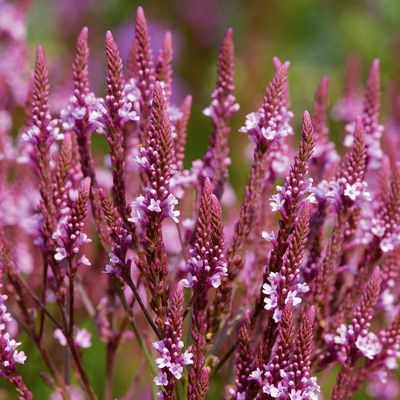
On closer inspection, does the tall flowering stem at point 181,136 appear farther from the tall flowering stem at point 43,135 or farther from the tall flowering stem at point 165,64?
the tall flowering stem at point 43,135

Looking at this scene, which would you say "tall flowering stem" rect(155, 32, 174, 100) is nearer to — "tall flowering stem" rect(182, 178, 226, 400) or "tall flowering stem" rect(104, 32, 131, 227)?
"tall flowering stem" rect(104, 32, 131, 227)

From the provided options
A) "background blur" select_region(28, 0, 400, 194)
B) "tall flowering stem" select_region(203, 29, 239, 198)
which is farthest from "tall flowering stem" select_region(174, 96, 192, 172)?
"background blur" select_region(28, 0, 400, 194)

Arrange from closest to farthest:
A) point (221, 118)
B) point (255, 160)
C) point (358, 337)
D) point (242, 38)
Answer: point (358, 337) → point (255, 160) → point (221, 118) → point (242, 38)

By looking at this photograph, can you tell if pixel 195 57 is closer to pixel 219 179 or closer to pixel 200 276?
pixel 219 179

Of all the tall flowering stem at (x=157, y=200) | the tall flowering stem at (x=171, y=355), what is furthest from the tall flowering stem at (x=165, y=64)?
the tall flowering stem at (x=171, y=355)

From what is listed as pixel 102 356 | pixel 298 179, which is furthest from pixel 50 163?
pixel 102 356

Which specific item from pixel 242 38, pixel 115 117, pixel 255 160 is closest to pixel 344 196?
pixel 255 160

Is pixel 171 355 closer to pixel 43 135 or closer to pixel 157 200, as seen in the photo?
pixel 157 200

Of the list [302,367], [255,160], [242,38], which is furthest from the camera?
[242,38]
